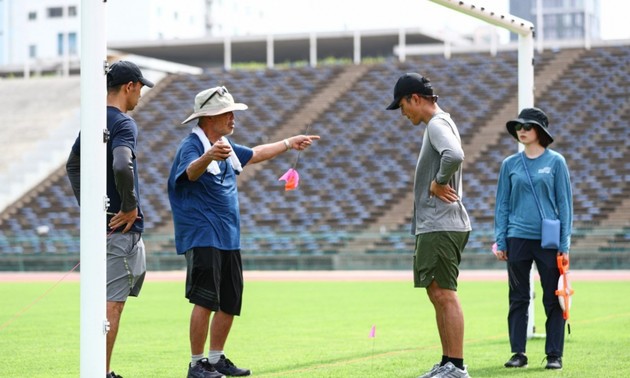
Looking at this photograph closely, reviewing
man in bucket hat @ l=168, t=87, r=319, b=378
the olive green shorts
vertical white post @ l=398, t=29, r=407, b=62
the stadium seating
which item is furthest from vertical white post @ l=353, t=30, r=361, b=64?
the olive green shorts

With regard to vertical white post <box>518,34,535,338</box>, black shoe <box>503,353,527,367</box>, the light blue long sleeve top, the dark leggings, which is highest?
vertical white post <box>518,34,535,338</box>

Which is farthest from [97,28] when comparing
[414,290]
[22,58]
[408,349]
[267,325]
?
[22,58]

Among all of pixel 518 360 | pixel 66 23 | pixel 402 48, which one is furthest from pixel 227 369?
pixel 66 23

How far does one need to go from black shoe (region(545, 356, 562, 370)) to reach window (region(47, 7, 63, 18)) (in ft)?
216

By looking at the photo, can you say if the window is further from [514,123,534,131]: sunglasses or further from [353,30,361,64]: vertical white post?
[514,123,534,131]: sunglasses

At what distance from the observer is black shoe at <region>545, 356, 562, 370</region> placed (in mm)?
8875

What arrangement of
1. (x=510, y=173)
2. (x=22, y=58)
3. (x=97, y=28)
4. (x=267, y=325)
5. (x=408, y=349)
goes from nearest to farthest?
(x=97, y=28)
(x=510, y=173)
(x=408, y=349)
(x=267, y=325)
(x=22, y=58)

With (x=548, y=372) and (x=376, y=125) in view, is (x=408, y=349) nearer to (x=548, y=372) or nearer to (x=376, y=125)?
(x=548, y=372)

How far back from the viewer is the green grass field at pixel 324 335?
9203 mm

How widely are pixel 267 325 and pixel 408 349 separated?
3.43 metres

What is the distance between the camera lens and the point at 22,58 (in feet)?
240

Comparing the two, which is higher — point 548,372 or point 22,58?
point 22,58

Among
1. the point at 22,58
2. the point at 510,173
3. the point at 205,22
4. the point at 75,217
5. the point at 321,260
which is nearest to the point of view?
the point at 510,173

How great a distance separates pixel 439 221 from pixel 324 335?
4.55 m
